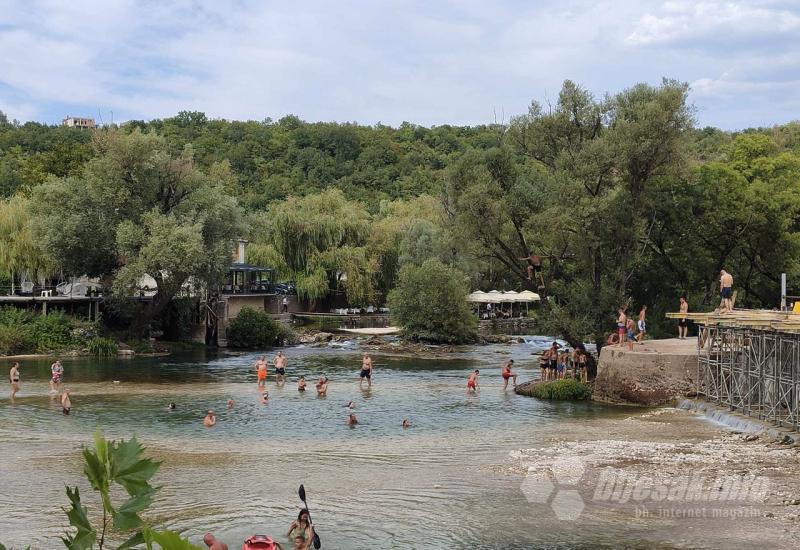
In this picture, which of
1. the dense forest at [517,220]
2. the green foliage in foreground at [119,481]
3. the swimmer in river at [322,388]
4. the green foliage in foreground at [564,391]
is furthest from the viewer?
the dense forest at [517,220]

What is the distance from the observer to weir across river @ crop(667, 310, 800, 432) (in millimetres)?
25391

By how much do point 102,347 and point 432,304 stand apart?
1987cm

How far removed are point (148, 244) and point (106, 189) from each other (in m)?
4.29

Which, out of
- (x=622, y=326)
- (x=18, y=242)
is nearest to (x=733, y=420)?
(x=622, y=326)

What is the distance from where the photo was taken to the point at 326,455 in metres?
24.7

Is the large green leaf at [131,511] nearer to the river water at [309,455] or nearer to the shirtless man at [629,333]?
the river water at [309,455]

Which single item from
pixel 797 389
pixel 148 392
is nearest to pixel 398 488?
pixel 797 389

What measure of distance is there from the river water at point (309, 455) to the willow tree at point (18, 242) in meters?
10.9

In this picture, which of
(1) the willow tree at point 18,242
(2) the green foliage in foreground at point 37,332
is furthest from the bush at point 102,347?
(1) the willow tree at point 18,242

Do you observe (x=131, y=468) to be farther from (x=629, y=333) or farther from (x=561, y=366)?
(x=561, y=366)

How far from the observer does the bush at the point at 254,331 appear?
57.5m

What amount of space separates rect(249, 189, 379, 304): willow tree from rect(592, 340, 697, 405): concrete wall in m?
35.0

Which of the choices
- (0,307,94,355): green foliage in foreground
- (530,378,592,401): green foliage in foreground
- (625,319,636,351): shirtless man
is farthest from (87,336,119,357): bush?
(625,319,636,351): shirtless man

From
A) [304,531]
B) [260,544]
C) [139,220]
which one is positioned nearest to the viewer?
[260,544]
